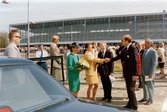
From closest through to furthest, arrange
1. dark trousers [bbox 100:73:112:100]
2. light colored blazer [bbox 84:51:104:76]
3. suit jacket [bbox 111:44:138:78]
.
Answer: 1. suit jacket [bbox 111:44:138:78]
2. light colored blazer [bbox 84:51:104:76]
3. dark trousers [bbox 100:73:112:100]

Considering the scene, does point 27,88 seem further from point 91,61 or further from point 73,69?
point 91,61

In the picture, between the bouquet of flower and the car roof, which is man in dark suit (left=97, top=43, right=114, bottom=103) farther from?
the car roof

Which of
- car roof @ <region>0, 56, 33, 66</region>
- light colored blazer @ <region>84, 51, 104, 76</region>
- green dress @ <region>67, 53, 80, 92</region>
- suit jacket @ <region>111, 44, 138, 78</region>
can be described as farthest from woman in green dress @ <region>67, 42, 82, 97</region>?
car roof @ <region>0, 56, 33, 66</region>

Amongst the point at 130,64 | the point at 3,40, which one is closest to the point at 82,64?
the point at 130,64

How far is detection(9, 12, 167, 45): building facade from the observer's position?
6794 cm

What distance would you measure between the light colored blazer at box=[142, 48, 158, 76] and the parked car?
4.29 m

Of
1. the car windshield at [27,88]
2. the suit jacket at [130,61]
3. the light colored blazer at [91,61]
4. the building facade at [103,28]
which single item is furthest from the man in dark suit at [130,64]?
the building facade at [103,28]

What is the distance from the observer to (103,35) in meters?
74.2

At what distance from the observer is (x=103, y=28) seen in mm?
74562

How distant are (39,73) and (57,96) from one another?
15.5 inches

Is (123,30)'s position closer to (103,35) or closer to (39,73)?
(103,35)

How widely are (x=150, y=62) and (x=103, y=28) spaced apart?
68.4 metres

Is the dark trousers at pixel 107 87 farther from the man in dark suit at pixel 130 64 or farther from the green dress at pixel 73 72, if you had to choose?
the green dress at pixel 73 72

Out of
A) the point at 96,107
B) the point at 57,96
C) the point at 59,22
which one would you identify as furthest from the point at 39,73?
the point at 59,22
